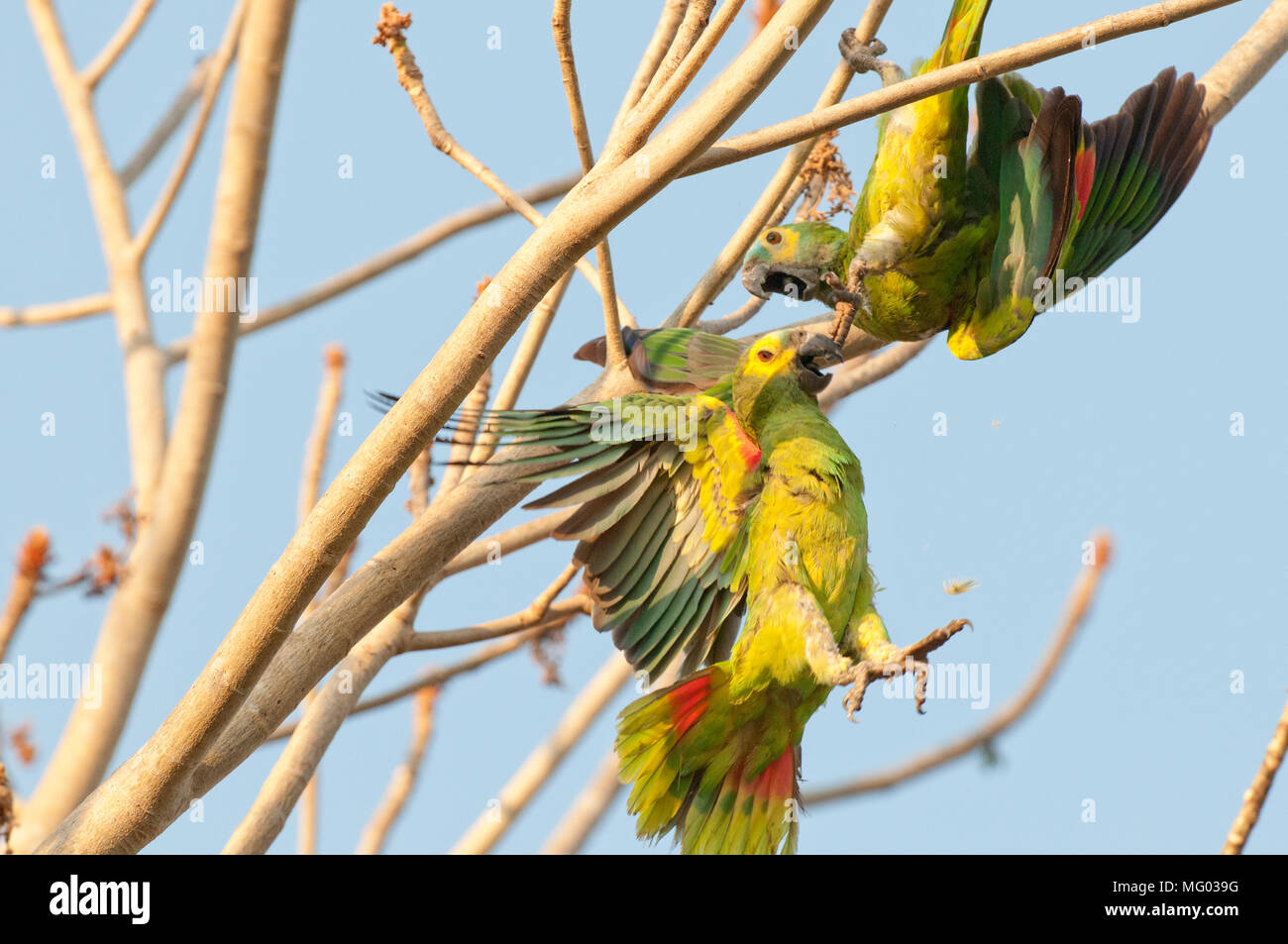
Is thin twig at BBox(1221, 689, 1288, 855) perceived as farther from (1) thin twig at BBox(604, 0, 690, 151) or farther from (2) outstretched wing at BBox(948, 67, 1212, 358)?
(1) thin twig at BBox(604, 0, 690, 151)

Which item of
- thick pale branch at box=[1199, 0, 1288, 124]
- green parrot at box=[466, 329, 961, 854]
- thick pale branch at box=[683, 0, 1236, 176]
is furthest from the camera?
thick pale branch at box=[1199, 0, 1288, 124]

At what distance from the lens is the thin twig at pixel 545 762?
19.8 feet

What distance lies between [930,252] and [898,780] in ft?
10.4

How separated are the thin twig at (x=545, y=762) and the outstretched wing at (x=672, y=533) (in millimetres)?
1334

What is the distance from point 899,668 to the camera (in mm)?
4062

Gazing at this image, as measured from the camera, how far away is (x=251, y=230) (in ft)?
17.6

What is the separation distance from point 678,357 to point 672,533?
2.45 ft

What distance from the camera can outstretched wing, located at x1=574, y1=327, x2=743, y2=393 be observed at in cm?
515

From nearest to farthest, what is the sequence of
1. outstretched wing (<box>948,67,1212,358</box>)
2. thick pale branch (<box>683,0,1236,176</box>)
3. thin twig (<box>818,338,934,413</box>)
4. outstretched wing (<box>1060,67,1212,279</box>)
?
1. thick pale branch (<box>683,0,1236,176</box>)
2. outstretched wing (<box>948,67,1212,358</box>)
3. outstretched wing (<box>1060,67,1212,279</box>)
4. thin twig (<box>818,338,934,413</box>)

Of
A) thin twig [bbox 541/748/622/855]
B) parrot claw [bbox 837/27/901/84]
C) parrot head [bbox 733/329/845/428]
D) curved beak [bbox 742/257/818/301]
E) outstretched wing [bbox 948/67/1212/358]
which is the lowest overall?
thin twig [bbox 541/748/622/855]

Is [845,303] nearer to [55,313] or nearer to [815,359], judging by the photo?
[815,359]

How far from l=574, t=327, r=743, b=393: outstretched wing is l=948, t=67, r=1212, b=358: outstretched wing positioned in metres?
0.98

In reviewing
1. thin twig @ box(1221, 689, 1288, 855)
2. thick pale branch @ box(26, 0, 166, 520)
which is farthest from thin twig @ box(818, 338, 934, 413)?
thick pale branch @ box(26, 0, 166, 520)

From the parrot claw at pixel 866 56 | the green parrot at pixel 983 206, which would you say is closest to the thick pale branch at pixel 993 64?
the green parrot at pixel 983 206
